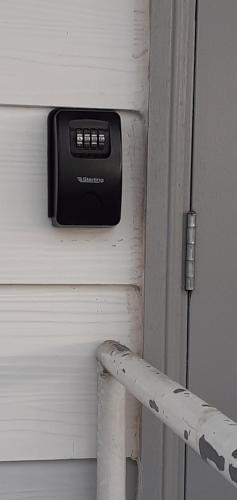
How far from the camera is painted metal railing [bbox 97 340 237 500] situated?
2.13ft

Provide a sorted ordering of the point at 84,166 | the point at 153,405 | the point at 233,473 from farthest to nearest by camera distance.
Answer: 1. the point at 84,166
2. the point at 153,405
3. the point at 233,473

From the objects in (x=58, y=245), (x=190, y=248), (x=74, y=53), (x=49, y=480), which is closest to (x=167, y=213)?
(x=190, y=248)

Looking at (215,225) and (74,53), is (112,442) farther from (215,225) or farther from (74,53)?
(74,53)

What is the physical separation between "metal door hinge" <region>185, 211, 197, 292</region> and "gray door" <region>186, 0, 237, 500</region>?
0.5 inches

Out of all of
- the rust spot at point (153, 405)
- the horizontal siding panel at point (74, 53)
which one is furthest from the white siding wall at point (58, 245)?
the rust spot at point (153, 405)

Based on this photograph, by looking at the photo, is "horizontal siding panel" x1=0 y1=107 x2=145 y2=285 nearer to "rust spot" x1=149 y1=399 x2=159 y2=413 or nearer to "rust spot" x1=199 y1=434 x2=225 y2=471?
"rust spot" x1=149 y1=399 x2=159 y2=413

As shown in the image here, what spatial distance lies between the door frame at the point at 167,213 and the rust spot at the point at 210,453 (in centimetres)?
42

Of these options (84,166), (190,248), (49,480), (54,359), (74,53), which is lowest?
(49,480)

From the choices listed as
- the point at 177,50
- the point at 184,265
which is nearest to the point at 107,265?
the point at 184,265

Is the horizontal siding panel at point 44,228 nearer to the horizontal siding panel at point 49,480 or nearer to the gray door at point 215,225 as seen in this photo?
the gray door at point 215,225

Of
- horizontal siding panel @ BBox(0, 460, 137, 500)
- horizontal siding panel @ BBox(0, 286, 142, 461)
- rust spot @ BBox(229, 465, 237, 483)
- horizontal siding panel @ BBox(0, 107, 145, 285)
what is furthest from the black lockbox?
rust spot @ BBox(229, 465, 237, 483)

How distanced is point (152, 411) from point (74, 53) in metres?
0.58

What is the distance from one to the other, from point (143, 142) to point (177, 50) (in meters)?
0.15

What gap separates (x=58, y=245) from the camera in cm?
108
